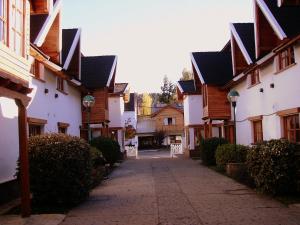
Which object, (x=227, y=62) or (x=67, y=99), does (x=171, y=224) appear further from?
(x=227, y=62)

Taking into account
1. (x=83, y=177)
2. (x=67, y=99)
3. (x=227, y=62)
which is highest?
(x=227, y=62)

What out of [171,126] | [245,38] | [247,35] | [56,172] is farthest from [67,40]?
[171,126]

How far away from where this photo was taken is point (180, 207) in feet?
32.1

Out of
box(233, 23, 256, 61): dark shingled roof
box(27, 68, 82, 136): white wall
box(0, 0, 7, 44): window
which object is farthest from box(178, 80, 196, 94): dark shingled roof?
box(0, 0, 7, 44): window

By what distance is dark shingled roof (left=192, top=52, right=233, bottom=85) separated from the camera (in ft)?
88.9

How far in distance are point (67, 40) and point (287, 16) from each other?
10.7 meters

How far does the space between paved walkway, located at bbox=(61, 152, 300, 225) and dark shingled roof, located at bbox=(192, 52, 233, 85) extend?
13779mm

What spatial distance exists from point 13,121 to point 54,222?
5146mm

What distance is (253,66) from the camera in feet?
62.5

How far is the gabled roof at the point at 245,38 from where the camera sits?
20.4 metres

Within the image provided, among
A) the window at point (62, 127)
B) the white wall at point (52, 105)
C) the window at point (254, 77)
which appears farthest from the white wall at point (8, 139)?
the window at point (254, 77)

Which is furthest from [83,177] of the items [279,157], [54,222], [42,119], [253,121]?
[253,121]

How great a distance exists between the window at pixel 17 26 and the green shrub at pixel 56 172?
7.44ft

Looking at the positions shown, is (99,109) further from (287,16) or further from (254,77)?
(287,16)
